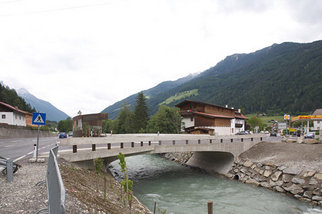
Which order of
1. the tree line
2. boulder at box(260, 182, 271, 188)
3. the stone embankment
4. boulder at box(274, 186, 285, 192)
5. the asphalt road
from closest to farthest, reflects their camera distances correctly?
the asphalt road
the stone embankment
boulder at box(274, 186, 285, 192)
boulder at box(260, 182, 271, 188)
the tree line

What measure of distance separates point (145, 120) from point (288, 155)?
180ft

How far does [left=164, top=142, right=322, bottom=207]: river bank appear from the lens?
1888 cm

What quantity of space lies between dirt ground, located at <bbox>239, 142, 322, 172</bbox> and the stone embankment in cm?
99

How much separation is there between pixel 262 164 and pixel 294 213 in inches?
385

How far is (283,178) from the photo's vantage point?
2116 cm

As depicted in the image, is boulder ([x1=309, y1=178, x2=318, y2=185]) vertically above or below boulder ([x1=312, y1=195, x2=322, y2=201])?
above

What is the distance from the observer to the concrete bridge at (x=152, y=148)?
14.9 meters

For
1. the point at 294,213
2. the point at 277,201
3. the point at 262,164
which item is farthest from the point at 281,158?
the point at 294,213

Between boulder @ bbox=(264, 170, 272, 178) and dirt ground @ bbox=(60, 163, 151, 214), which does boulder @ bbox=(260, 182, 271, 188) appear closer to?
boulder @ bbox=(264, 170, 272, 178)

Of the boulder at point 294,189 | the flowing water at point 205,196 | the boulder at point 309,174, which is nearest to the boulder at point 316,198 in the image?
the flowing water at point 205,196

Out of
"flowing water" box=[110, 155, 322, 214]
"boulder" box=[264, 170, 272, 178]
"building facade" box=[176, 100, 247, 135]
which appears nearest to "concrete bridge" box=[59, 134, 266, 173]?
"flowing water" box=[110, 155, 322, 214]

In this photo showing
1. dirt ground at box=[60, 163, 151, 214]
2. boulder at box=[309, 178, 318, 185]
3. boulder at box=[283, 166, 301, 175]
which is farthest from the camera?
boulder at box=[283, 166, 301, 175]

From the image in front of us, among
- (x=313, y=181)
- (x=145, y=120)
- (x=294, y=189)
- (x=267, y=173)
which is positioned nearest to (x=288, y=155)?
(x=267, y=173)

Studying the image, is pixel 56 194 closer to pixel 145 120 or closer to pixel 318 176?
pixel 318 176
